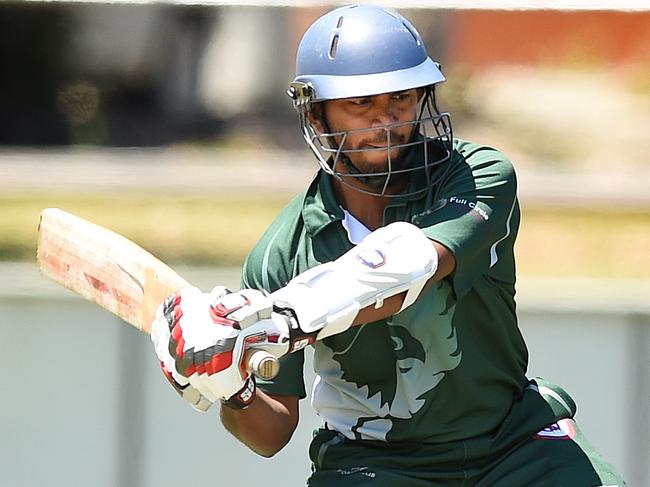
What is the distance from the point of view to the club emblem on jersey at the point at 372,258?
2521 millimetres

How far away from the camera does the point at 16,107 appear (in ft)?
19.6

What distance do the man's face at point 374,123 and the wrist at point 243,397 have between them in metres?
0.53

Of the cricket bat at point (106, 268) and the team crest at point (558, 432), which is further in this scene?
the cricket bat at point (106, 268)

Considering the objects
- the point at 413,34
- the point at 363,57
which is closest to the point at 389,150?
the point at 363,57

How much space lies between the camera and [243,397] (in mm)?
2635

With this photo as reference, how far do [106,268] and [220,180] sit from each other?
1.97 metres

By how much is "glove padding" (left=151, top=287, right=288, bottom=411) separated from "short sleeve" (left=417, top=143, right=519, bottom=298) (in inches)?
17.1

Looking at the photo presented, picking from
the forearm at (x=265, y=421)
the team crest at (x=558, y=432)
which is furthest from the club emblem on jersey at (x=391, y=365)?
the team crest at (x=558, y=432)

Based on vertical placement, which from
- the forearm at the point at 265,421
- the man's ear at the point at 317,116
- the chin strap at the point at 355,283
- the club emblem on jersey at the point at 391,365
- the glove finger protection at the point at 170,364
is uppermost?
the man's ear at the point at 317,116

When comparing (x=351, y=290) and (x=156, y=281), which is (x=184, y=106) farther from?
(x=351, y=290)

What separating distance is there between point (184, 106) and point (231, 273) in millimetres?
1649

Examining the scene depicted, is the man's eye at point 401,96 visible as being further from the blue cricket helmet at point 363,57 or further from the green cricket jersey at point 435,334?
the green cricket jersey at point 435,334

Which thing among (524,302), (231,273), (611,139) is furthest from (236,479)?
(611,139)

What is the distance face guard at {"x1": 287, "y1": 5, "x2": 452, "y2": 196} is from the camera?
2811 mm
